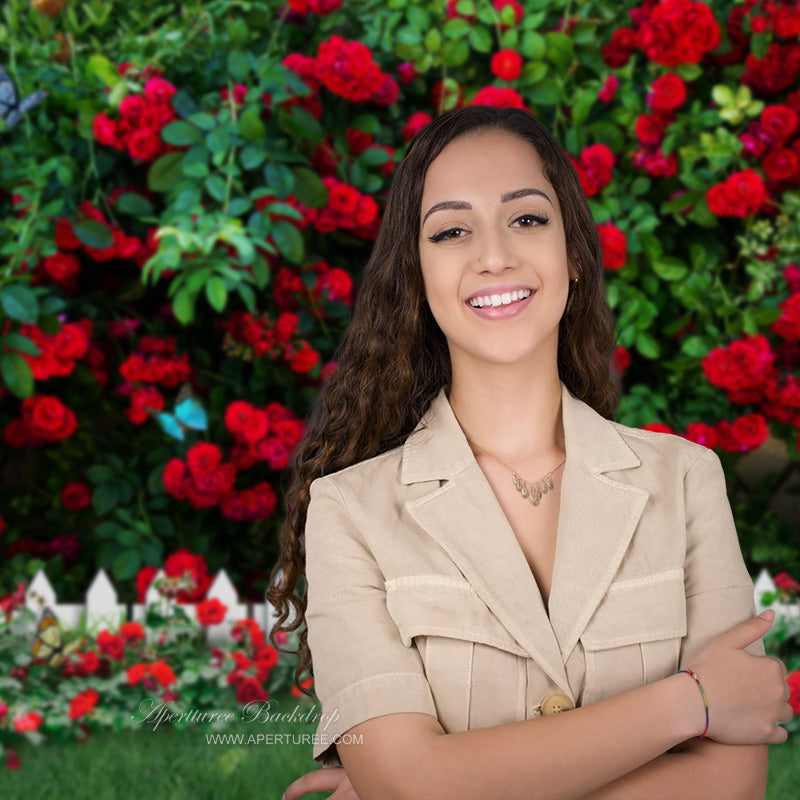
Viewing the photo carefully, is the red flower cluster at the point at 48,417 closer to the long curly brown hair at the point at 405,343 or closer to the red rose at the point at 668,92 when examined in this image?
the long curly brown hair at the point at 405,343

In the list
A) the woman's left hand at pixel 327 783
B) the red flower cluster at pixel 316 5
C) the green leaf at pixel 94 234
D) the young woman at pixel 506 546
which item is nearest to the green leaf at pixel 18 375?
the green leaf at pixel 94 234

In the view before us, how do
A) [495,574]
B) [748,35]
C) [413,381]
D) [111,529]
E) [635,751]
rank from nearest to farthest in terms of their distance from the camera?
1. [635,751]
2. [495,574]
3. [413,381]
4. [748,35]
5. [111,529]

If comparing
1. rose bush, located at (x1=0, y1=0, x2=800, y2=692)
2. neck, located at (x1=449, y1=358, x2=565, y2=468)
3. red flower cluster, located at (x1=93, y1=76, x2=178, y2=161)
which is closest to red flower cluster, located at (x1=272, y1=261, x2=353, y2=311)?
rose bush, located at (x1=0, y1=0, x2=800, y2=692)

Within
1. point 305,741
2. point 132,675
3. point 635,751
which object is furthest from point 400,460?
point 132,675

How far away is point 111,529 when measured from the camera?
3.51m

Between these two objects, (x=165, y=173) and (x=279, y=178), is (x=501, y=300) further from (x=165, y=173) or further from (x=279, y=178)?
(x=165, y=173)

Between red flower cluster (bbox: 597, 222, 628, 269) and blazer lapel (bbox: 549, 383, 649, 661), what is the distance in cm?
141

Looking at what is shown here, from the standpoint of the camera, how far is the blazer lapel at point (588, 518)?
1479 millimetres

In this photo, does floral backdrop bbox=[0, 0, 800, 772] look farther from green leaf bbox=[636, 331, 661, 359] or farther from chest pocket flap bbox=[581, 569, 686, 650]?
chest pocket flap bbox=[581, 569, 686, 650]

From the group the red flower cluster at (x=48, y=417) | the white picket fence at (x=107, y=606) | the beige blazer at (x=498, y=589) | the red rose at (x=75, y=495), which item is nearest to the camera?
the beige blazer at (x=498, y=589)

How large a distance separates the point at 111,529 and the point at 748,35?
8.26 ft

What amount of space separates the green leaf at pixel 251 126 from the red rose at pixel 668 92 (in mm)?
1126

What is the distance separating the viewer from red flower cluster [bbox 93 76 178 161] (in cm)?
300

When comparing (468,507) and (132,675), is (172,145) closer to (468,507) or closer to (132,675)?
(132,675)
